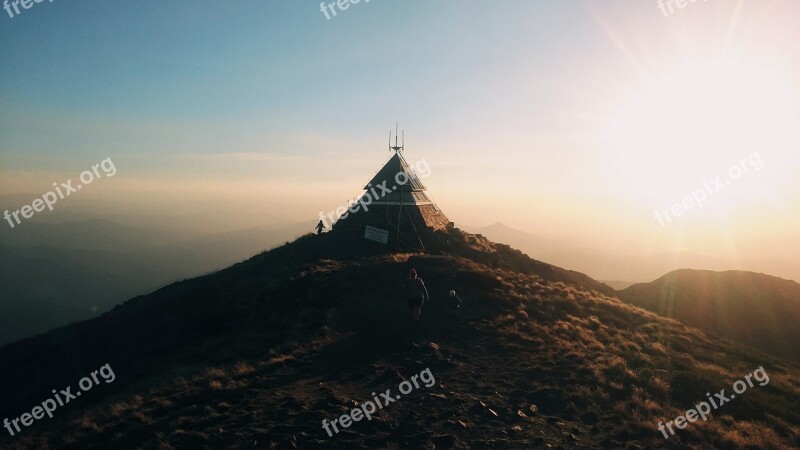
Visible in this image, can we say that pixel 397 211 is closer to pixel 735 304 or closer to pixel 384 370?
pixel 384 370

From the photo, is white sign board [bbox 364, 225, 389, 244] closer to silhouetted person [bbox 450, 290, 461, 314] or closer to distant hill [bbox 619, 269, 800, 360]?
silhouetted person [bbox 450, 290, 461, 314]

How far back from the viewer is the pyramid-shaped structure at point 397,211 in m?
37.9

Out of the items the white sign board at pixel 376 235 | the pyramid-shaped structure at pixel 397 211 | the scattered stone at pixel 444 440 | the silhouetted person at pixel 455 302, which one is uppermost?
the pyramid-shaped structure at pixel 397 211

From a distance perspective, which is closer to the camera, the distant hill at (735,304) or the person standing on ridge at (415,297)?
the person standing on ridge at (415,297)

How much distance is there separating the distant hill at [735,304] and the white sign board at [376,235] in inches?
966

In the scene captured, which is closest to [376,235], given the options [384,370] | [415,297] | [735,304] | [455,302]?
[455,302]

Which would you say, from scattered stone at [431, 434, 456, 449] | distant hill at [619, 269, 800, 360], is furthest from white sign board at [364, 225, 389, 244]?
scattered stone at [431, 434, 456, 449]

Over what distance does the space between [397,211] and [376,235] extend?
393 centimetres

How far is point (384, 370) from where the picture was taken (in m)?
15.4

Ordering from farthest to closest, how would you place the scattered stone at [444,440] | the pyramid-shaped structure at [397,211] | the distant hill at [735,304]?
the pyramid-shaped structure at [397,211]
the distant hill at [735,304]
the scattered stone at [444,440]

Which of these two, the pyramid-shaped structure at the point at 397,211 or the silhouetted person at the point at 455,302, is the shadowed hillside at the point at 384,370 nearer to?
the silhouetted person at the point at 455,302

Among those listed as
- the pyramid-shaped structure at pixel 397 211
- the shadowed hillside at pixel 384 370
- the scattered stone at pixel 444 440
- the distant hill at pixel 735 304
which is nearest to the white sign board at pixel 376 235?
the pyramid-shaped structure at pixel 397 211

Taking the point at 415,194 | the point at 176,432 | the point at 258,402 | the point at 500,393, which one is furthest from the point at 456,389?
the point at 415,194

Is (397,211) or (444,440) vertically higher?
(397,211)
